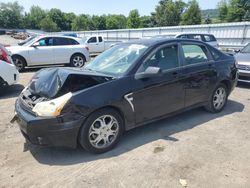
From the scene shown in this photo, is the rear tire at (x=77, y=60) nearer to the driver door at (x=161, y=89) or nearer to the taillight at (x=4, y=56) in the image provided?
the taillight at (x=4, y=56)

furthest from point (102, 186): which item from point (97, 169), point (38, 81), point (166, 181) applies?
point (38, 81)

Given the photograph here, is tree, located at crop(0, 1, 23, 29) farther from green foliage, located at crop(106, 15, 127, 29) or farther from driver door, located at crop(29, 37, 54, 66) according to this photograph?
driver door, located at crop(29, 37, 54, 66)

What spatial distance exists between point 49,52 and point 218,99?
8.50 metres

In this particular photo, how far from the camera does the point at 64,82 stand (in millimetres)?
3793

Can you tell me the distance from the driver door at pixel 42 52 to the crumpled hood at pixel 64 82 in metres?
8.24

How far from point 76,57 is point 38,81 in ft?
29.8

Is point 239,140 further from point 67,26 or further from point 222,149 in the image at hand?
point 67,26

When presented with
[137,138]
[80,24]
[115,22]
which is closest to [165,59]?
[137,138]

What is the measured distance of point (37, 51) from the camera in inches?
467

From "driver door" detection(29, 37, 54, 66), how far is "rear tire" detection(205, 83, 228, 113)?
27.6ft

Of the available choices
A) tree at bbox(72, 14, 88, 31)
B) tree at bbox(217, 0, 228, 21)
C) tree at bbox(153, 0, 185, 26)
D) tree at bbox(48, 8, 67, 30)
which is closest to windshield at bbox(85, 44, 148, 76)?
tree at bbox(217, 0, 228, 21)

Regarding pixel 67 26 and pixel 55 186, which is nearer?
pixel 55 186

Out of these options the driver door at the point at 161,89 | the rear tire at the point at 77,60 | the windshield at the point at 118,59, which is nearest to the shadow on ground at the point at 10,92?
the windshield at the point at 118,59

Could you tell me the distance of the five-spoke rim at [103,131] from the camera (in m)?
3.90
